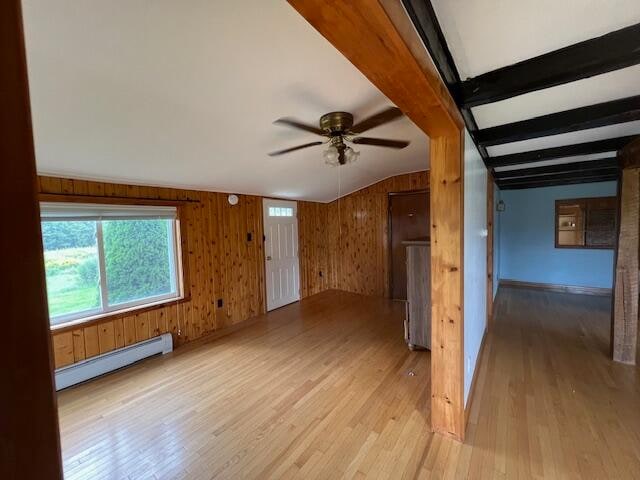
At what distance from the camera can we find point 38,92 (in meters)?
1.50

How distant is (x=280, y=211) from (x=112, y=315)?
2796 millimetres

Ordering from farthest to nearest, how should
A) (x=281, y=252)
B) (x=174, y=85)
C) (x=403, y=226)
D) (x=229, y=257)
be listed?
(x=403, y=226), (x=281, y=252), (x=229, y=257), (x=174, y=85)

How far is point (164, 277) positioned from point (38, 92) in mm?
2270

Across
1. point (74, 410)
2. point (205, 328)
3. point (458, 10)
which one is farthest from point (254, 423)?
point (458, 10)

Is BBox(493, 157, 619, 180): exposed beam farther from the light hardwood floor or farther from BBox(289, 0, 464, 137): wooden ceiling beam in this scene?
BBox(289, 0, 464, 137): wooden ceiling beam

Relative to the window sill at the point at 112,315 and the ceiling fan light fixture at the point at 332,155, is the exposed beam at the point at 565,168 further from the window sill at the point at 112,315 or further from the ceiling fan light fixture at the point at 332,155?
the window sill at the point at 112,315

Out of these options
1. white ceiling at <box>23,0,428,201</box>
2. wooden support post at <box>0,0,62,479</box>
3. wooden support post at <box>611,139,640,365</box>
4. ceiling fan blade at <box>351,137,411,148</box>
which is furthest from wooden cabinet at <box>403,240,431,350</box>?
wooden support post at <box>0,0,62,479</box>

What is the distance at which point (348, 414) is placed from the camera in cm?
209

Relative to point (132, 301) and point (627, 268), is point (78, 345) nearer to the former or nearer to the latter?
point (132, 301)

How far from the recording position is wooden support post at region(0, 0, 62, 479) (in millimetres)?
256

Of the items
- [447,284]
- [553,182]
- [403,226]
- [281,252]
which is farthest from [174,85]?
[553,182]

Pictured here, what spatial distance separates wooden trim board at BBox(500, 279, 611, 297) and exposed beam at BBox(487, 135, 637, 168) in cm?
332

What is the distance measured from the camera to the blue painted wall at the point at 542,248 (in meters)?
4.84

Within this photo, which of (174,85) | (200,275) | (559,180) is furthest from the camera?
(559,180)
